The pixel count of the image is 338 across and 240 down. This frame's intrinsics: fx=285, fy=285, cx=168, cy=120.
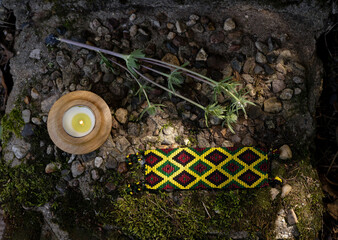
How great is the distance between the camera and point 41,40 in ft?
7.93

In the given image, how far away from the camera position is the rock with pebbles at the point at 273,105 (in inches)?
90.4

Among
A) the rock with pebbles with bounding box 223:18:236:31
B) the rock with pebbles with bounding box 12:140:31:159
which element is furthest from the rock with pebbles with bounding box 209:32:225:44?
the rock with pebbles with bounding box 12:140:31:159

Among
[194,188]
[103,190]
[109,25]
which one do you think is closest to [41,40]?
[109,25]

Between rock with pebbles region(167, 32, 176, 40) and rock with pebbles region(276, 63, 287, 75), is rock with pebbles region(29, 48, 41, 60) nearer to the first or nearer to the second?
rock with pebbles region(167, 32, 176, 40)

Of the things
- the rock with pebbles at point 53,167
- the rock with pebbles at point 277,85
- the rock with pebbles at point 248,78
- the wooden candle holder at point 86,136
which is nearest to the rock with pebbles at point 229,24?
the rock with pebbles at point 248,78

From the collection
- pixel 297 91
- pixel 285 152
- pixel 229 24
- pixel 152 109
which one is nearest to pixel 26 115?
pixel 152 109

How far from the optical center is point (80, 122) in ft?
6.99

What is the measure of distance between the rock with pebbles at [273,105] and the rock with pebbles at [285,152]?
29cm

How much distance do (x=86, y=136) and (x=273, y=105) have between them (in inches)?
58.6

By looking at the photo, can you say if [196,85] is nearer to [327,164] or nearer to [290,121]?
[290,121]

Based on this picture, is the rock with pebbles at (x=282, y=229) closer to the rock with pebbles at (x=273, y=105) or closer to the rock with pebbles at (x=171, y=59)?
the rock with pebbles at (x=273, y=105)

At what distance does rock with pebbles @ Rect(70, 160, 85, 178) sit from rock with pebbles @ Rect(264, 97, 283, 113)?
5.13ft

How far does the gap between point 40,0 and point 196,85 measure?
4.92 feet

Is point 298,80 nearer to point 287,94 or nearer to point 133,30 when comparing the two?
point 287,94
